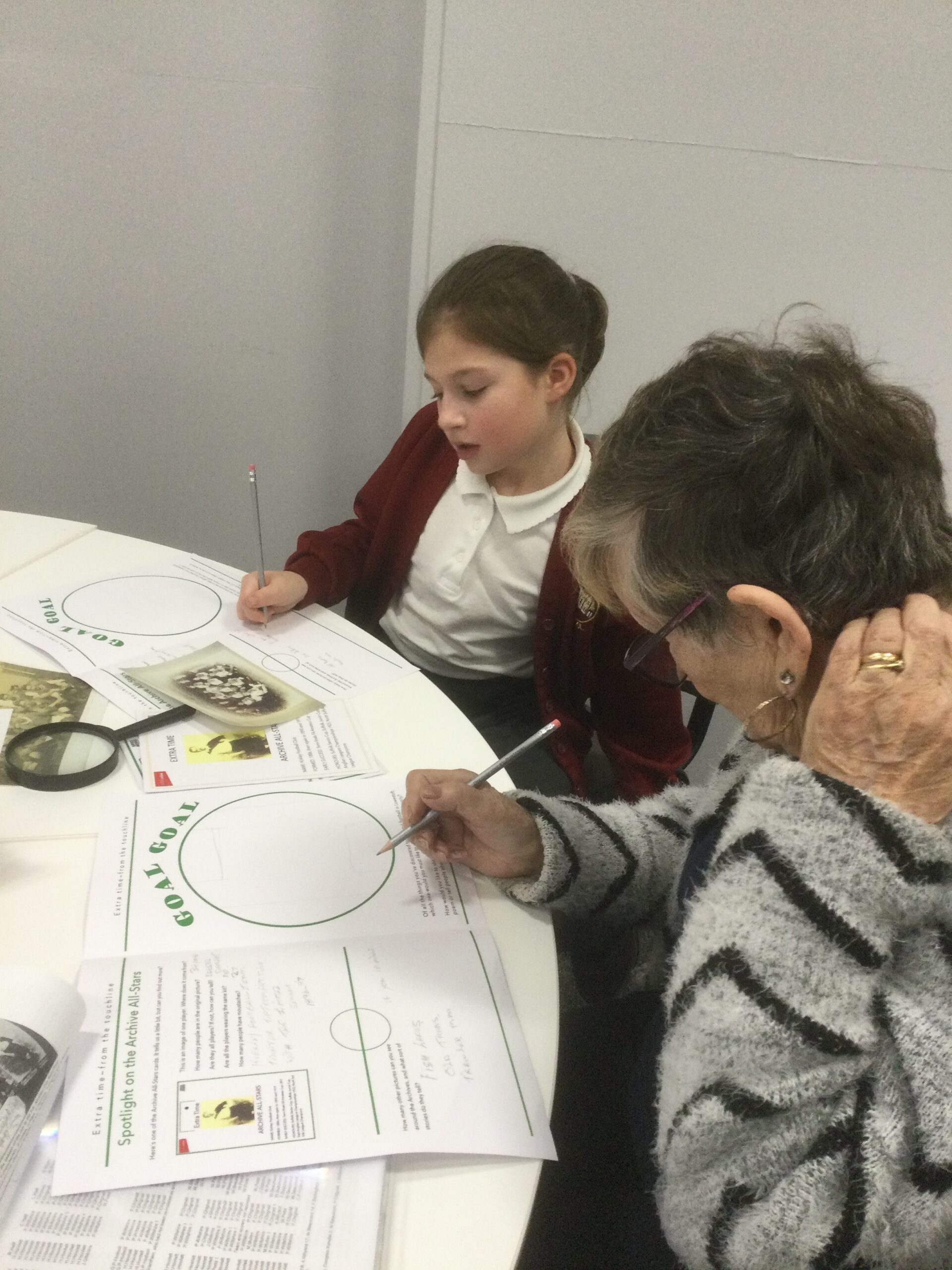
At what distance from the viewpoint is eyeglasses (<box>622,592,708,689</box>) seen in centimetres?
68

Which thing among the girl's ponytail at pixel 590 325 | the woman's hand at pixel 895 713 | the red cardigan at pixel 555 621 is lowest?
the red cardigan at pixel 555 621

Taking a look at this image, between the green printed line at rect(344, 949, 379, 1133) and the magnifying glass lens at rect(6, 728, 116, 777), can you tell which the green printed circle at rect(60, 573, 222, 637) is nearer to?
the magnifying glass lens at rect(6, 728, 116, 777)

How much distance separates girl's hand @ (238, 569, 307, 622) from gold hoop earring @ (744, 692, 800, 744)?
0.69 meters

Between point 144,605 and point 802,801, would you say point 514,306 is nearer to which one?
point 144,605

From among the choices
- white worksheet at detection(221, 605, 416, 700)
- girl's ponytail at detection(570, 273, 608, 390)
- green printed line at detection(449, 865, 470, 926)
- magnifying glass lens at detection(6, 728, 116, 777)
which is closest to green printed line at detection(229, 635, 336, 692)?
white worksheet at detection(221, 605, 416, 700)

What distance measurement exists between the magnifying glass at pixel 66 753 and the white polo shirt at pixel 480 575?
63 cm

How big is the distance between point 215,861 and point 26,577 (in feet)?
2.24

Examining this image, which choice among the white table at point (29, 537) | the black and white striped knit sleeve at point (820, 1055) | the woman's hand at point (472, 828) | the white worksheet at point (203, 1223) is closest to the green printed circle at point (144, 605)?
the white table at point (29, 537)

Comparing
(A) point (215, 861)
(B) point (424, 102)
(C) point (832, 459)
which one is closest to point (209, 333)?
(B) point (424, 102)

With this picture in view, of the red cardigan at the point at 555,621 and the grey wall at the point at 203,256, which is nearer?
the red cardigan at the point at 555,621

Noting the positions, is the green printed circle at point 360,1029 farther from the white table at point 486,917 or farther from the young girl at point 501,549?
the young girl at point 501,549

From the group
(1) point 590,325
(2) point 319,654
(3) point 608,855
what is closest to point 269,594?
(2) point 319,654

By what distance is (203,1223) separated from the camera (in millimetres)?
471

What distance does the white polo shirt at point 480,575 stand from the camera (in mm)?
1391
